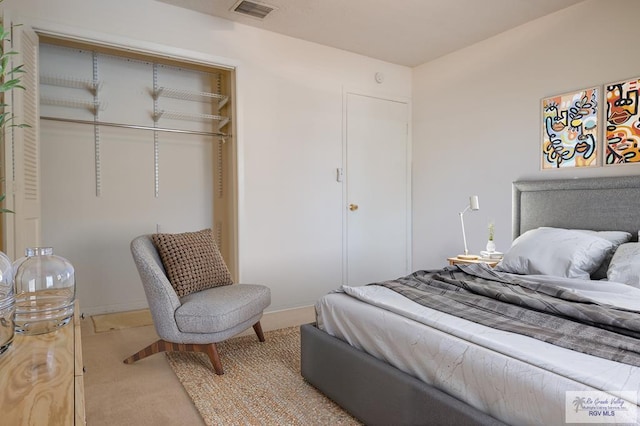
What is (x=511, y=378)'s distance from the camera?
125cm

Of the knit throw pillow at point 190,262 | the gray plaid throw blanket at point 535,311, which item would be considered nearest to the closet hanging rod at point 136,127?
the knit throw pillow at point 190,262

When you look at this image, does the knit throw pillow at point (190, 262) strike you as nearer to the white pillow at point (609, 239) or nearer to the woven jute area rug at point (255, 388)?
the woven jute area rug at point (255, 388)

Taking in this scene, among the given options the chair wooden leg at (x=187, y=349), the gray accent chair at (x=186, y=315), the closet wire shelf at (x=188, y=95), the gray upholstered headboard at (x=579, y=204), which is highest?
the closet wire shelf at (x=188, y=95)

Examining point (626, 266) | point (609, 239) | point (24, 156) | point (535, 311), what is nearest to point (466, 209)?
point (609, 239)

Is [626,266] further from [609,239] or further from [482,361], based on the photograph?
[482,361]

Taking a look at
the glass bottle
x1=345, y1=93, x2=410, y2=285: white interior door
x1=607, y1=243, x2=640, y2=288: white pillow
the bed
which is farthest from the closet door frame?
x1=607, y1=243, x2=640, y2=288: white pillow

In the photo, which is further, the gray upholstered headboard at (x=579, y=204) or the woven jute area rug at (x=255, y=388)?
the gray upholstered headboard at (x=579, y=204)

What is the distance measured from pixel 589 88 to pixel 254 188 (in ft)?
9.12

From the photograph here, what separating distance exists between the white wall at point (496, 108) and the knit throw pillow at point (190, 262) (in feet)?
8.11

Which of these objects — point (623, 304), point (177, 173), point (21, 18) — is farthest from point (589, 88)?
point (21, 18)

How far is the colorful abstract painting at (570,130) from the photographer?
3.07m

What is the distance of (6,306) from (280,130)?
304 cm

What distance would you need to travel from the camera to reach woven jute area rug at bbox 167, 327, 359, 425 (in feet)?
6.30

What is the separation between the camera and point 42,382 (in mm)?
814
